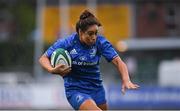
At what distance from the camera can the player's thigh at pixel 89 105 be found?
9789 mm

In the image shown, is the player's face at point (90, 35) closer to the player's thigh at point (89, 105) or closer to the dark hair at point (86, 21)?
the dark hair at point (86, 21)

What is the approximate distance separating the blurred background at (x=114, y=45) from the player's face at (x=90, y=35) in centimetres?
769

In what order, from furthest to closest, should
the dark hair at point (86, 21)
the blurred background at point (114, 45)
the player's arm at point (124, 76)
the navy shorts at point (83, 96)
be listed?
1. the blurred background at point (114, 45)
2. the navy shorts at point (83, 96)
3. the dark hair at point (86, 21)
4. the player's arm at point (124, 76)

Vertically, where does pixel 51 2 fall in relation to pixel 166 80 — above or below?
above

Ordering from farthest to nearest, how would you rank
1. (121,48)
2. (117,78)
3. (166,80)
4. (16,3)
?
(16,3), (121,48), (117,78), (166,80)

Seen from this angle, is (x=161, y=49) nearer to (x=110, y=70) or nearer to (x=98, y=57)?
(x=110, y=70)

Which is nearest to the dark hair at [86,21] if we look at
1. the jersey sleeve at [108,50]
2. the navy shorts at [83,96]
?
the jersey sleeve at [108,50]

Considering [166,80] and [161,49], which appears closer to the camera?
[166,80]

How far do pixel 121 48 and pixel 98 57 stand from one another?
31.0 m

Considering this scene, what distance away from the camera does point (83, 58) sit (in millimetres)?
10047

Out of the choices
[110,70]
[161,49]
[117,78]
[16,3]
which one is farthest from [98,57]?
[16,3]

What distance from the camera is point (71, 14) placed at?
38031mm

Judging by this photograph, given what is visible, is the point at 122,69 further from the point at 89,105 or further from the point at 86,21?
the point at 86,21

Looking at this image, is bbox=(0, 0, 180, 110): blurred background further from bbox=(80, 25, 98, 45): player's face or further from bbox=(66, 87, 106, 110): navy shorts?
bbox=(80, 25, 98, 45): player's face
